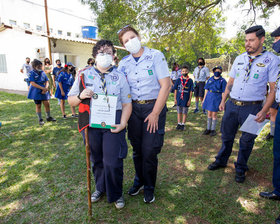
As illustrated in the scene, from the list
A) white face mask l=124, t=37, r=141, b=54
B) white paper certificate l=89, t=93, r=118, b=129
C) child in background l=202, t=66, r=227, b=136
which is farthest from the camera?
child in background l=202, t=66, r=227, b=136

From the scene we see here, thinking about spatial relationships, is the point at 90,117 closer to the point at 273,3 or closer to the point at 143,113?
the point at 143,113

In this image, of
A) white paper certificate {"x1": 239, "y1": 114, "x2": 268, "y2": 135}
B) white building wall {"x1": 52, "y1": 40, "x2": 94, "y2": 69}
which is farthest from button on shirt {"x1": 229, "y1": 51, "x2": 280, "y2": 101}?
white building wall {"x1": 52, "y1": 40, "x2": 94, "y2": 69}

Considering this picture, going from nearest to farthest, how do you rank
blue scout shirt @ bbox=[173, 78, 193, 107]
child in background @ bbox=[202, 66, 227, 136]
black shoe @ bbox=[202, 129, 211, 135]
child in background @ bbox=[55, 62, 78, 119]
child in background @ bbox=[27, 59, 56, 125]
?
child in background @ bbox=[202, 66, 227, 136], black shoe @ bbox=[202, 129, 211, 135], blue scout shirt @ bbox=[173, 78, 193, 107], child in background @ bbox=[27, 59, 56, 125], child in background @ bbox=[55, 62, 78, 119]

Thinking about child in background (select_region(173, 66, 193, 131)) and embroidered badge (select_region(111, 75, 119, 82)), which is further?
child in background (select_region(173, 66, 193, 131))

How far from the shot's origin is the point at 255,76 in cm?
303

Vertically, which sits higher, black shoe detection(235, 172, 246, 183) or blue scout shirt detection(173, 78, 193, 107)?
blue scout shirt detection(173, 78, 193, 107)

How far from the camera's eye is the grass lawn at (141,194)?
2605 mm

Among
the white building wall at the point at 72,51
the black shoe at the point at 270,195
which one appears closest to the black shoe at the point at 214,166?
the black shoe at the point at 270,195

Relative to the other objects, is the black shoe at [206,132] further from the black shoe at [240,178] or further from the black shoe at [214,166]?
the black shoe at [240,178]

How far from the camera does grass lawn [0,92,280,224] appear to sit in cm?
261

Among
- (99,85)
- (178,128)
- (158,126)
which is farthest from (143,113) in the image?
(178,128)

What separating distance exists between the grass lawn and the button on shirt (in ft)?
4.52

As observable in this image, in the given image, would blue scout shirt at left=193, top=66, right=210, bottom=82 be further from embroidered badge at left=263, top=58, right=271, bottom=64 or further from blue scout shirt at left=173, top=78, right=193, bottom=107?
embroidered badge at left=263, top=58, right=271, bottom=64

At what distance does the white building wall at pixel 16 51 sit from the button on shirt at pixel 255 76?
12505mm
